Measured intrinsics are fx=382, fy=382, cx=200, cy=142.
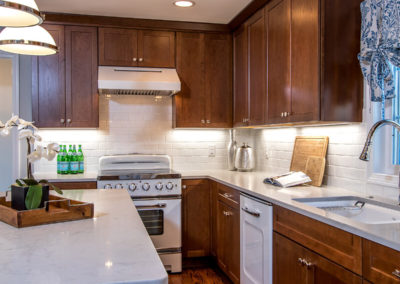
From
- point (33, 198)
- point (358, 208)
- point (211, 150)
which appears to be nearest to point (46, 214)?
point (33, 198)

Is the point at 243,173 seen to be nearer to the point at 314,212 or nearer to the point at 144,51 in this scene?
the point at 144,51

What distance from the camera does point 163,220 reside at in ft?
11.7

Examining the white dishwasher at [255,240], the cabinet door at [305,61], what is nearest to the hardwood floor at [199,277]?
the white dishwasher at [255,240]

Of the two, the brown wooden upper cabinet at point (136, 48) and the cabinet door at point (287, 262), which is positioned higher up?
the brown wooden upper cabinet at point (136, 48)

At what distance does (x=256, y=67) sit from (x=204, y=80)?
770mm

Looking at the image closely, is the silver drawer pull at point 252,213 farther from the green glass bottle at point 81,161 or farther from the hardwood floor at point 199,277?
the green glass bottle at point 81,161

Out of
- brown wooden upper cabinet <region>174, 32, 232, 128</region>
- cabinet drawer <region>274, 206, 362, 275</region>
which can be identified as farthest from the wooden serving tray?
brown wooden upper cabinet <region>174, 32, 232, 128</region>

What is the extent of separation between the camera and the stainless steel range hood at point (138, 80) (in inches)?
142

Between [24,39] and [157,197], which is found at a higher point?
[24,39]

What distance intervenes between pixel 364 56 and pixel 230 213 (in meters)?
1.60

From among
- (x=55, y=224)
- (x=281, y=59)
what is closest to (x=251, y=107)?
(x=281, y=59)

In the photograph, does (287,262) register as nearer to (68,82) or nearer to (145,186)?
(145,186)

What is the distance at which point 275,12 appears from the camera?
9.89 feet

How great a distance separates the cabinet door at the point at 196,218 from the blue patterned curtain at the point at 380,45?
193cm
